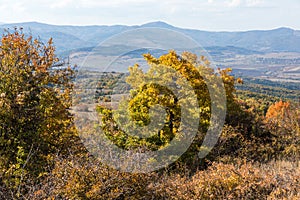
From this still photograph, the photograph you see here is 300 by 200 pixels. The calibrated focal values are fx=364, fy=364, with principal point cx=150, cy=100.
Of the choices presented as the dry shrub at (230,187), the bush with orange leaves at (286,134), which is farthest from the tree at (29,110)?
the bush with orange leaves at (286,134)

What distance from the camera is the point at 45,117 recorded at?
966cm

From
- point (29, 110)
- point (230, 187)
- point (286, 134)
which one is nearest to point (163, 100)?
point (29, 110)

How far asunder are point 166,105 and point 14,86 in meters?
6.13

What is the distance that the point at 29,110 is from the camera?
372 inches

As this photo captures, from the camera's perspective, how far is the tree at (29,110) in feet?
27.9

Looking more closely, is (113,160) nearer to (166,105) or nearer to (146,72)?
(166,105)

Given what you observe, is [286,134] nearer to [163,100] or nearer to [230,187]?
[163,100]

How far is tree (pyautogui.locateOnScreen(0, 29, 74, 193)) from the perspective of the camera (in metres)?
8.51

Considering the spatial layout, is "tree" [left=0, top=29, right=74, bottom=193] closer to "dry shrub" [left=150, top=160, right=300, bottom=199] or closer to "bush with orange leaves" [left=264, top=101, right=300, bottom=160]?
"dry shrub" [left=150, top=160, right=300, bottom=199]

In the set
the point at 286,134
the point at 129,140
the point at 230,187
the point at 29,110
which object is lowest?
the point at 286,134

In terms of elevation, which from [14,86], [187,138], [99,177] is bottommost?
[187,138]

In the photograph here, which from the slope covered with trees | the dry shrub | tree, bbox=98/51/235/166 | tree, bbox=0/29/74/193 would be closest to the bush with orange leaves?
the slope covered with trees

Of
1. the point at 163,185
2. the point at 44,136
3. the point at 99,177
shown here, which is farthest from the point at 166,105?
the point at 99,177

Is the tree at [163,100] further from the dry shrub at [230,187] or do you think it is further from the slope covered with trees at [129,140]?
the dry shrub at [230,187]
